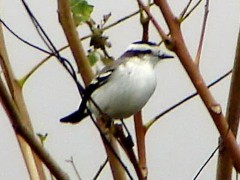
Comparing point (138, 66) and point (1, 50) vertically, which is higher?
point (1, 50)

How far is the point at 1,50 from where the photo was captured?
806 millimetres

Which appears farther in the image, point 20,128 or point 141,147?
point 141,147

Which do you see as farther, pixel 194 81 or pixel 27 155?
pixel 27 155

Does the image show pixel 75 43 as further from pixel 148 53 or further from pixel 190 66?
pixel 148 53

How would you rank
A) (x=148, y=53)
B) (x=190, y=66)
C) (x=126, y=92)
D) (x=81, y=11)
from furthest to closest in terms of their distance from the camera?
1. (x=148, y=53)
2. (x=126, y=92)
3. (x=81, y=11)
4. (x=190, y=66)

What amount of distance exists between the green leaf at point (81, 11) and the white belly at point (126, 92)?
234 mm

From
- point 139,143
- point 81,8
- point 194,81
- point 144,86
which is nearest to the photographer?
point 194,81

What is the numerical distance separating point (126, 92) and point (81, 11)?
0.32 meters

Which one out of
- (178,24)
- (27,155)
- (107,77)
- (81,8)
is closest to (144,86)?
(107,77)

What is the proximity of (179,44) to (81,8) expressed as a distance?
29cm

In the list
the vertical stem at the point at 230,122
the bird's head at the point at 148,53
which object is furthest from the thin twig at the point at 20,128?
the bird's head at the point at 148,53

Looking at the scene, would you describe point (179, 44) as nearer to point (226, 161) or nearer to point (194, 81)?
point (194, 81)

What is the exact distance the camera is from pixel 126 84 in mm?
1207

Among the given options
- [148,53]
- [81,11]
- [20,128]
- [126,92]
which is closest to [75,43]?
[81,11]
